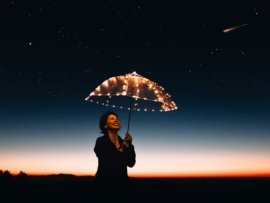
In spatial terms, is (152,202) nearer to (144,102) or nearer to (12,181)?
(12,181)

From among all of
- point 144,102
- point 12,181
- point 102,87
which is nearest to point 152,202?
point 12,181

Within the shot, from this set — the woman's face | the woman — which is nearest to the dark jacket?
the woman

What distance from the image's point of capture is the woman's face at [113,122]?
681cm

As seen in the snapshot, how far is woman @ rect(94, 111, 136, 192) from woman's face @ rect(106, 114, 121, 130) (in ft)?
0.06

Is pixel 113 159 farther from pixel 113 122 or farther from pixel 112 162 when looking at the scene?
pixel 113 122

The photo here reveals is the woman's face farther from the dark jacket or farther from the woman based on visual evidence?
the dark jacket

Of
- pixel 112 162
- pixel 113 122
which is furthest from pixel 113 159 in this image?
pixel 113 122

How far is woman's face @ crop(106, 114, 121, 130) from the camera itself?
681 centimetres

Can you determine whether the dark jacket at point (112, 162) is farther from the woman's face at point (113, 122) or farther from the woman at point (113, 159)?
the woman's face at point (113, 122)

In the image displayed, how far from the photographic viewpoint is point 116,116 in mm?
6941

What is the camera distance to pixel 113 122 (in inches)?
269

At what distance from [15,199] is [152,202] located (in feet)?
23.1

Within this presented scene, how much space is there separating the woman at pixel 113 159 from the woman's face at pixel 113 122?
0.02m

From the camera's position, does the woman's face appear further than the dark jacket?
Yes
